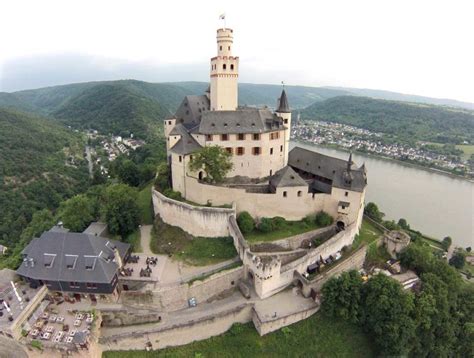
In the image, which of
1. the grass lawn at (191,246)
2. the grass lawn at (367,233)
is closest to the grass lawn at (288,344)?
the grass lawn at (191,246)

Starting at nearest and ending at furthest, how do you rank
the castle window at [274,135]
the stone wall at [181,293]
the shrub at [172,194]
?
the stone wall at [181,293]
the shrub at [172,194]
the castle window at [274,135]

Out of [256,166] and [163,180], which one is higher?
[256,166]

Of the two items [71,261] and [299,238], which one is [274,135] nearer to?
[299,238]

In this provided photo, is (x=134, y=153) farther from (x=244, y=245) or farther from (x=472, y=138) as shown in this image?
(x=472, y=138)

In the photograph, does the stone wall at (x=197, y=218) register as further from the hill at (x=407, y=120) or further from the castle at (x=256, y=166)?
the hill at (x=407, y=120)

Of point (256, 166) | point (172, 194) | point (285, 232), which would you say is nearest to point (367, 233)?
point (285, 232)
